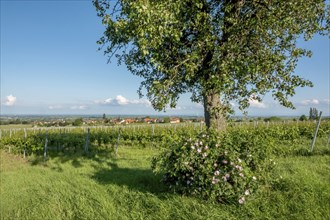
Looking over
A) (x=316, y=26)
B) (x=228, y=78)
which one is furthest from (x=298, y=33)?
(x=228, y=78)

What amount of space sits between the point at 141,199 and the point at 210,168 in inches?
72.7

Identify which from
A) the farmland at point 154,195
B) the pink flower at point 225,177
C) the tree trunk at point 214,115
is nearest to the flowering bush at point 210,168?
the pink flower at point 225,177

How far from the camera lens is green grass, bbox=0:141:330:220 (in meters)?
5.30

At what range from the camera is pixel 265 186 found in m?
6.08

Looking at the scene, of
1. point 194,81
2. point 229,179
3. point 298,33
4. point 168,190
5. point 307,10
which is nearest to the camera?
point 229,179

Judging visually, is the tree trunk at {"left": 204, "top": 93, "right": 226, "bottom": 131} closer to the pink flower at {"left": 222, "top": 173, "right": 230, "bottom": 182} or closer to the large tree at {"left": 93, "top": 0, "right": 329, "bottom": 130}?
the large tree at {"left": 93, "top": 0, "right": 329, "bottom": 130}

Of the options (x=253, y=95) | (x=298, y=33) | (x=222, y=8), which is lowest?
(x=253, y=95)

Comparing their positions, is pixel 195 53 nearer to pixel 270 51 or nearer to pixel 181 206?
pixel 270 51

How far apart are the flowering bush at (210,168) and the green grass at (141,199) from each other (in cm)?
22

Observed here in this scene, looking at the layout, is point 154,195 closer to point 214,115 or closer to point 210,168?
point 210,168

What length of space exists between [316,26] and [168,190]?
5632mm

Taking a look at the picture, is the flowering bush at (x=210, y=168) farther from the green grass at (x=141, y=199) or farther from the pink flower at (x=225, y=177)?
the green grass at (x=141, y=199)

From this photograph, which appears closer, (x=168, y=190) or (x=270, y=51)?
(x=168, y=190)

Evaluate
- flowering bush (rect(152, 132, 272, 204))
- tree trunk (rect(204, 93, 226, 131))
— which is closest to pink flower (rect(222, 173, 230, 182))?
flowering bush (rect(152, 132, 272, 204))
